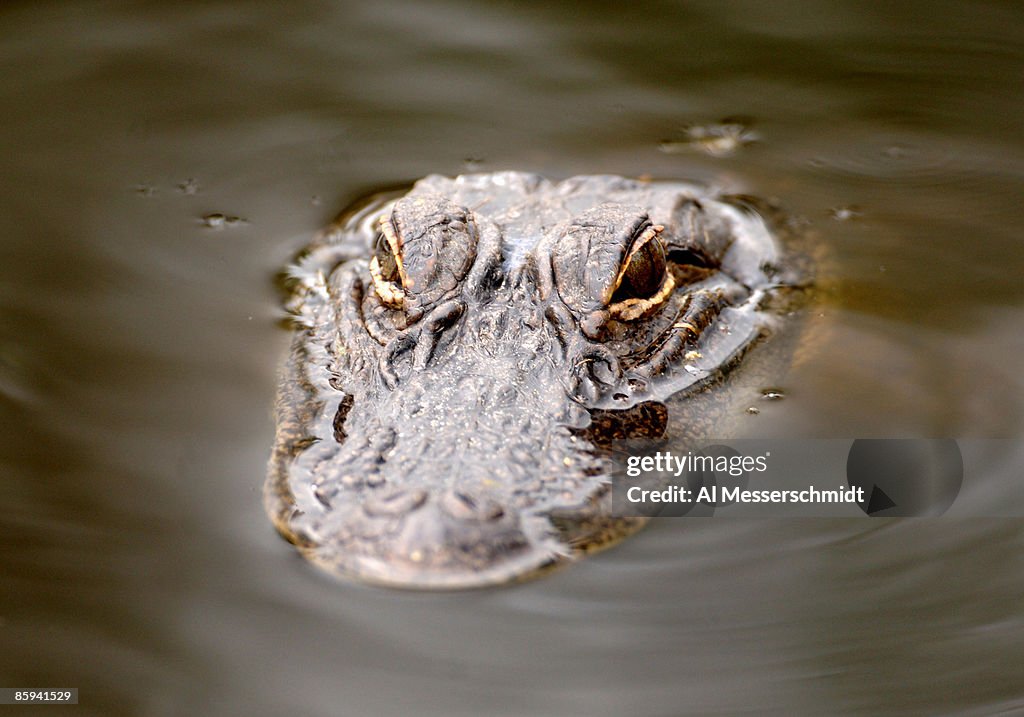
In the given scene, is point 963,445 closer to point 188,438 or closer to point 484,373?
point 484,373

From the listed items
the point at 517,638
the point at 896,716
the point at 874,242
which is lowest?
the point at 896,716

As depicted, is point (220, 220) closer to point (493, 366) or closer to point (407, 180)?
point (407, 180)

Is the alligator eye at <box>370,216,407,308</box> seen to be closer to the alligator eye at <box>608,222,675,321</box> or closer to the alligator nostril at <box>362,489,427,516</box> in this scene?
the alligator eye at <box>608,222,675,321</box>

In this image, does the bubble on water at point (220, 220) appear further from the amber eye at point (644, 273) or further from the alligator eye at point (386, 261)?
the amber eye at point (644, 273)

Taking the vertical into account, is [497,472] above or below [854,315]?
below

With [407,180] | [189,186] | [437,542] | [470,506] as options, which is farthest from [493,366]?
[189,186]

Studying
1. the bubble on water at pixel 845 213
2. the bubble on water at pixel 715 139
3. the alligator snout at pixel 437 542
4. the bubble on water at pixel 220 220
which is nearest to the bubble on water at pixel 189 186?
the bubble on water at pixel 220 220

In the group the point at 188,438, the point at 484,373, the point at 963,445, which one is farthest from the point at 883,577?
the point at 188,438
